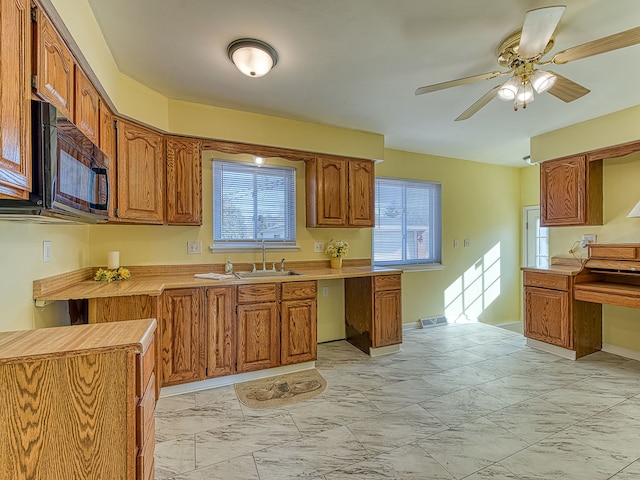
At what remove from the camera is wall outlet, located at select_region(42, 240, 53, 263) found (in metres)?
1.93

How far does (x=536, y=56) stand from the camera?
6.18ft

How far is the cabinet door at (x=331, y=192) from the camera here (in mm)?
3479

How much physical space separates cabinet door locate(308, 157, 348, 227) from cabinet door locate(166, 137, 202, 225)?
1237 mm

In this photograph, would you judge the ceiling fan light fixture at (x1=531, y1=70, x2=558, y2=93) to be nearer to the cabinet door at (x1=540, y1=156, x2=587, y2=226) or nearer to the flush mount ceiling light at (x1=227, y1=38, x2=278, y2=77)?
the flush mount ceiling light at (x1=227, y1=38, x2=278, y2=77)

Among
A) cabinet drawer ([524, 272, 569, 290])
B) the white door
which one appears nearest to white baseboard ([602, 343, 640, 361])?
cabinet drawer ([524, 272, 569, 290])

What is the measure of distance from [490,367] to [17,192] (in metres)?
3.73

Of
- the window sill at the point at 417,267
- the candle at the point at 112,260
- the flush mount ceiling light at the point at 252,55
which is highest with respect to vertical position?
the flush mount ceiling light at the point at 252,55

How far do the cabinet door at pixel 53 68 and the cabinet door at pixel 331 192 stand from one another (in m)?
2.25

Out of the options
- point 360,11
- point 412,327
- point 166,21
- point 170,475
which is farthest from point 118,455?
point 412,327

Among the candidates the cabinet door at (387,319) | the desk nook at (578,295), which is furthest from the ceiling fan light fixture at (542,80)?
the cabinet door at (387,319)

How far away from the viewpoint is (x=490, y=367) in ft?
10.3

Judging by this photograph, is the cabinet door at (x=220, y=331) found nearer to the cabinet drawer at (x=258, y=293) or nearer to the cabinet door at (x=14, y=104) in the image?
the cabinet drawer at (x=258, y=293)

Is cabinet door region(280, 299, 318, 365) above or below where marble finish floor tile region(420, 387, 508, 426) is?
above

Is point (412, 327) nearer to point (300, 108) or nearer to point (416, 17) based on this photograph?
point (300, 108)
